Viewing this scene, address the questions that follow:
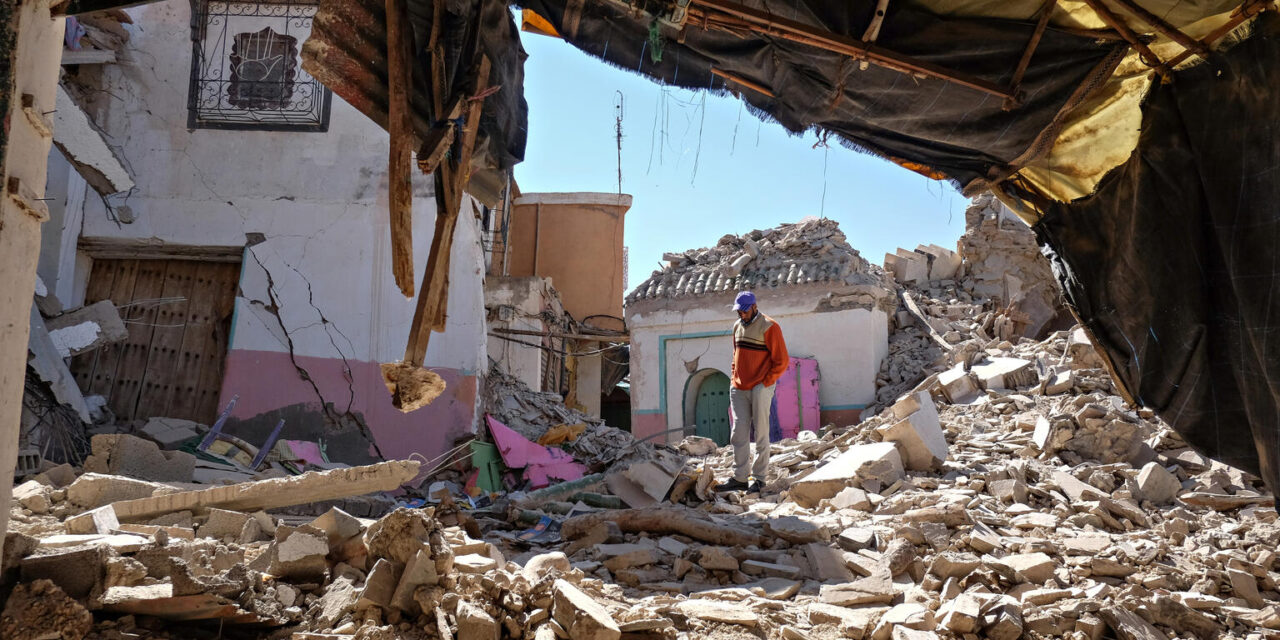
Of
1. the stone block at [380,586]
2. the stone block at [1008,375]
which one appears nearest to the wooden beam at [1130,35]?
the stone block at [380,586]

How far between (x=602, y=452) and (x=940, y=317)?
841 centimetres

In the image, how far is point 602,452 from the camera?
11.1 metres

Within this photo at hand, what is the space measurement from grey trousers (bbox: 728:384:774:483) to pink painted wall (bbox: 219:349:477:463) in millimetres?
3852

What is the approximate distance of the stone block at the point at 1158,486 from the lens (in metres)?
6.43

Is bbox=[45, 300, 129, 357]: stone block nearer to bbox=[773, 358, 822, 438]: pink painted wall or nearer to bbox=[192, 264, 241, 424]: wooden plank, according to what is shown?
bbox=[192, 264, 241, 424]: wooden plank

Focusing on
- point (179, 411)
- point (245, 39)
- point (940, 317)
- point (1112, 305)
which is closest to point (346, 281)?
point (179, 411)

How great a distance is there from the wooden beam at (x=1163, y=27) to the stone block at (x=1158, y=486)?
4.09 m

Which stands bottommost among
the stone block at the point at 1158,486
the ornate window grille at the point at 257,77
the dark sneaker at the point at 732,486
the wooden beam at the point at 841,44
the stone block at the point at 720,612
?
the stone block at the point at 720,612

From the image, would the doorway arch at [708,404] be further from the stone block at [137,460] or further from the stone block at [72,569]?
the stone block at [72,569]

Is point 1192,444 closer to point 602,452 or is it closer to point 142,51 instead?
point 602,452

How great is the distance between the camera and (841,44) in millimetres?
3646

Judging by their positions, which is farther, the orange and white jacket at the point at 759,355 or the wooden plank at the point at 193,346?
the wooden plank at the point at 193,346

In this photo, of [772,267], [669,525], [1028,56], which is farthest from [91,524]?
[772,267]

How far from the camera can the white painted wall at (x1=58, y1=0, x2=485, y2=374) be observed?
32.2ft
